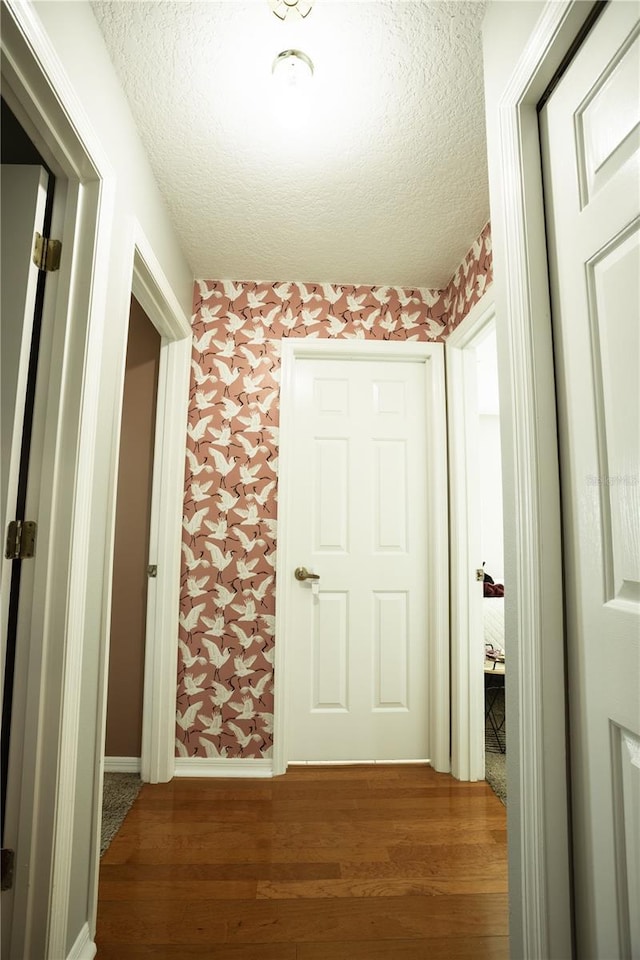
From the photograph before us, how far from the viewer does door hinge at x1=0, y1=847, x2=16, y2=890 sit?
1115mm

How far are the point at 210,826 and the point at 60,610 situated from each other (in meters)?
1.28

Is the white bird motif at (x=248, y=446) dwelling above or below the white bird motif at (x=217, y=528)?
above

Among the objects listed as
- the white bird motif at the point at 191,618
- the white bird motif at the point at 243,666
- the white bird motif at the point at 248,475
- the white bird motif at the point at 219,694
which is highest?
the white bird motif at the point at 248,475

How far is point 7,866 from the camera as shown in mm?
1127

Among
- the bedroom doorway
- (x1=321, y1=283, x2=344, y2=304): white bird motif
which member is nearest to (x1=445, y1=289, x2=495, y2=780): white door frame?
the bedroom doorway

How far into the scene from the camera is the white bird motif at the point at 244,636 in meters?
2.43

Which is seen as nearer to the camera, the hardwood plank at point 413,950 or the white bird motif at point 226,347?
the hardwood plank at point 413,950

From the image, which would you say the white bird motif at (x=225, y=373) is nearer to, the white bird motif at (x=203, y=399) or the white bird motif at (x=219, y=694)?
the white bird motif at (x=203, y=399)

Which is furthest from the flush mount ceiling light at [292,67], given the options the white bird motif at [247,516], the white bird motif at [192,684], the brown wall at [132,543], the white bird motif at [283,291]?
the white bird motif at [192,684]

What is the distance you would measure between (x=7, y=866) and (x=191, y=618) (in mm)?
1320

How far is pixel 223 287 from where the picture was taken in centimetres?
265

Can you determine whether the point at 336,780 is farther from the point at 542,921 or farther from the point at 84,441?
the point at 84,441

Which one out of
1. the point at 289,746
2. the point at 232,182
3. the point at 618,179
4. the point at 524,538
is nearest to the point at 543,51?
the point at 618,179

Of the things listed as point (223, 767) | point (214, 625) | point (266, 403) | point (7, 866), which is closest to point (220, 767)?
point (223, 767)
